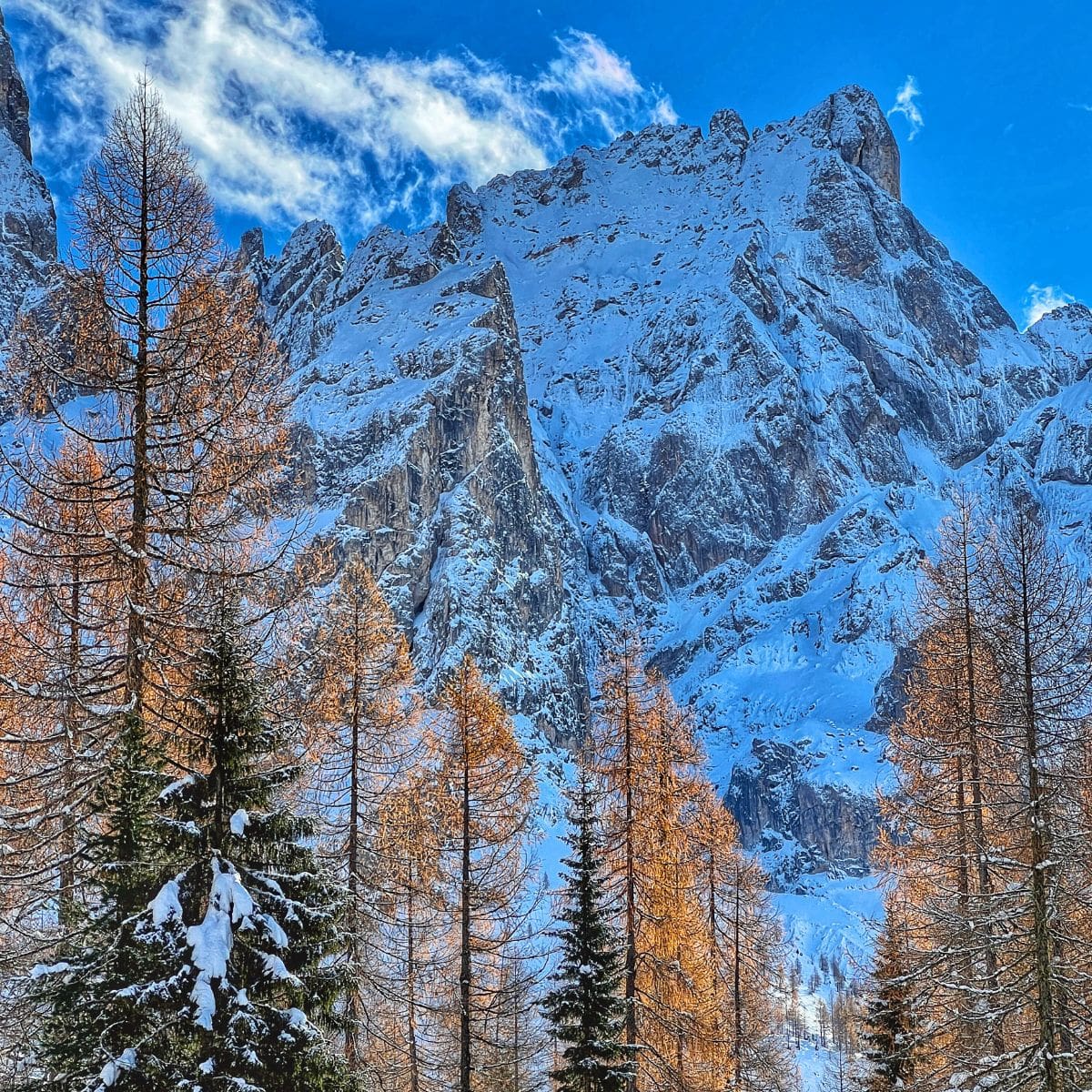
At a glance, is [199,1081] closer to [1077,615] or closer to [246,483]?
[246,483]

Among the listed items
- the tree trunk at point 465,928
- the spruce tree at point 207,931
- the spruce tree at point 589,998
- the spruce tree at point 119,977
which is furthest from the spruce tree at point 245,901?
the tree trunk at point 465,928

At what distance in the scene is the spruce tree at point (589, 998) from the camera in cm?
1359

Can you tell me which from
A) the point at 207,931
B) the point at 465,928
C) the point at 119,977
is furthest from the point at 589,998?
the point at 119,977

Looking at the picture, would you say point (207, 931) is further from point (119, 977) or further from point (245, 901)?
point (119, 977)

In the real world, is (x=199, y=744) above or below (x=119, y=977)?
above

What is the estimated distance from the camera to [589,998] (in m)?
13.9

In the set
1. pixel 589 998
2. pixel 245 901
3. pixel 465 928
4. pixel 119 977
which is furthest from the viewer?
pixel 465 928

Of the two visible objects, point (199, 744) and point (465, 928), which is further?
point (465, 928)

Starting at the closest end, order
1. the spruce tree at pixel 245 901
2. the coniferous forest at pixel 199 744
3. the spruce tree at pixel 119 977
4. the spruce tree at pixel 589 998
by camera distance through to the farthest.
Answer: the spruce tree at pixel 119 977 < the spruce tree at pixel 245 901 < the coniferous forest at pixel 199 744 < the spruce tree at pixel 589 998

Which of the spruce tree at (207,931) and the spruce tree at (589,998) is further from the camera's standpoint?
the spruce tree at (589,998)

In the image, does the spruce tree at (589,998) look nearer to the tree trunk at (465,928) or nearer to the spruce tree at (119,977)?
the tree trunk at (465,928)

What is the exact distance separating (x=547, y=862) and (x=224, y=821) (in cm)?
12528

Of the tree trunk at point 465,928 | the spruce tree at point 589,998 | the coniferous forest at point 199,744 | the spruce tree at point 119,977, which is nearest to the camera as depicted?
the spruce tree at point 119,977

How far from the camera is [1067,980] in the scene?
996cm
